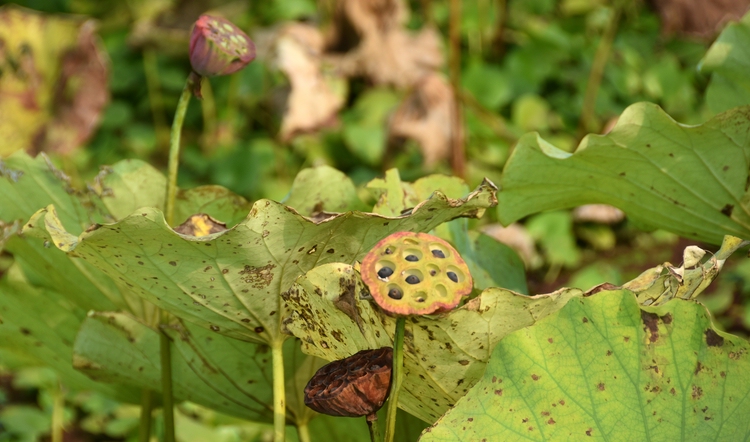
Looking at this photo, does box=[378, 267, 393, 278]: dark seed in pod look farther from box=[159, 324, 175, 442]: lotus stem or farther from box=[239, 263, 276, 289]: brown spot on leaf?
box=[159, 324, 175, 442]: lotus stem

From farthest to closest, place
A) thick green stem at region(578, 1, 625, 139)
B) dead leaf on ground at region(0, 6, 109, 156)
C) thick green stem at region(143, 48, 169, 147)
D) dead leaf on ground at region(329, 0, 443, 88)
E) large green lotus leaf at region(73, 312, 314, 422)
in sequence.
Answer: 1. thick green stem at region(143, 48, 169, 147)
2. thick green stem at region(578, 1, 625, 139)
3. dead leaf on ground at region(329, 0, 443, 88)
4. dead leaf on ground at region(0, 6, 109, 156)
5. large green lotus leaf at region(73, 312, 314, 422)

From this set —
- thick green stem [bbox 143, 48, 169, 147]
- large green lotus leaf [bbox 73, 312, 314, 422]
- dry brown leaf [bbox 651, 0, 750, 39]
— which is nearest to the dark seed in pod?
large green lotus leaf [bbox 73, 312, 314, 422]

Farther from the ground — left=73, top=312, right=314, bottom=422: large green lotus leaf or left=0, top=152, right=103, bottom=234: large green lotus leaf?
left=0, top=152, right=103, bottom=234: large green lotus leaf

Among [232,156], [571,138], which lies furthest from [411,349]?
[571,138]

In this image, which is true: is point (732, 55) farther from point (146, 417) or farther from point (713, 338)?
point (146, 417)

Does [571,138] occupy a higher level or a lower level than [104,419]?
higher

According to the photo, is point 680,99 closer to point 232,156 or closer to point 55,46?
point 232,156
